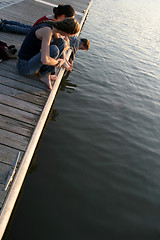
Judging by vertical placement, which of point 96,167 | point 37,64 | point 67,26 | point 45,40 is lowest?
point 96,167

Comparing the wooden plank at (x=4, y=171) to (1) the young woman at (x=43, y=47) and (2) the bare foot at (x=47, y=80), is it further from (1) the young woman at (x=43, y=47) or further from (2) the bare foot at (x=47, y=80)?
(2) the bare foot at (x=47, y=80)

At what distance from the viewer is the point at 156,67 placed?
31.8 ft

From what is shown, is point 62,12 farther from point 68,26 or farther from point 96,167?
point 96,167

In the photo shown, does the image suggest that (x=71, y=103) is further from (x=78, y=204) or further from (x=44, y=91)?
(x=78, y=204)

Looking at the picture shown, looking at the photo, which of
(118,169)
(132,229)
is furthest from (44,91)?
(132,229)

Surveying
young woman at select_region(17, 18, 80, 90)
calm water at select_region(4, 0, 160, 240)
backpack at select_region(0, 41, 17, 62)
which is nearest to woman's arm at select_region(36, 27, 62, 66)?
young woman at select_region(17, 18, 80, 90)

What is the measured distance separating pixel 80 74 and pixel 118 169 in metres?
3.92

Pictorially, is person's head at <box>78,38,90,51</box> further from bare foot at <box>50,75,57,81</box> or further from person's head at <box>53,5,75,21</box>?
person's head at <box>53,5,75,21</box>

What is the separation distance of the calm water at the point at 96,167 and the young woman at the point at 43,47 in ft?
3.51

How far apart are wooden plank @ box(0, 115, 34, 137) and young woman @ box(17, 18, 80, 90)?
1.11 meters

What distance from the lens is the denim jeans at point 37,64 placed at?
398 centimetres

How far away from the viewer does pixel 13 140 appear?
9.84ft

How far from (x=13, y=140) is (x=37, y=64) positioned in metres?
1.62

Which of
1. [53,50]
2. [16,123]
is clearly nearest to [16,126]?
[16,123]
